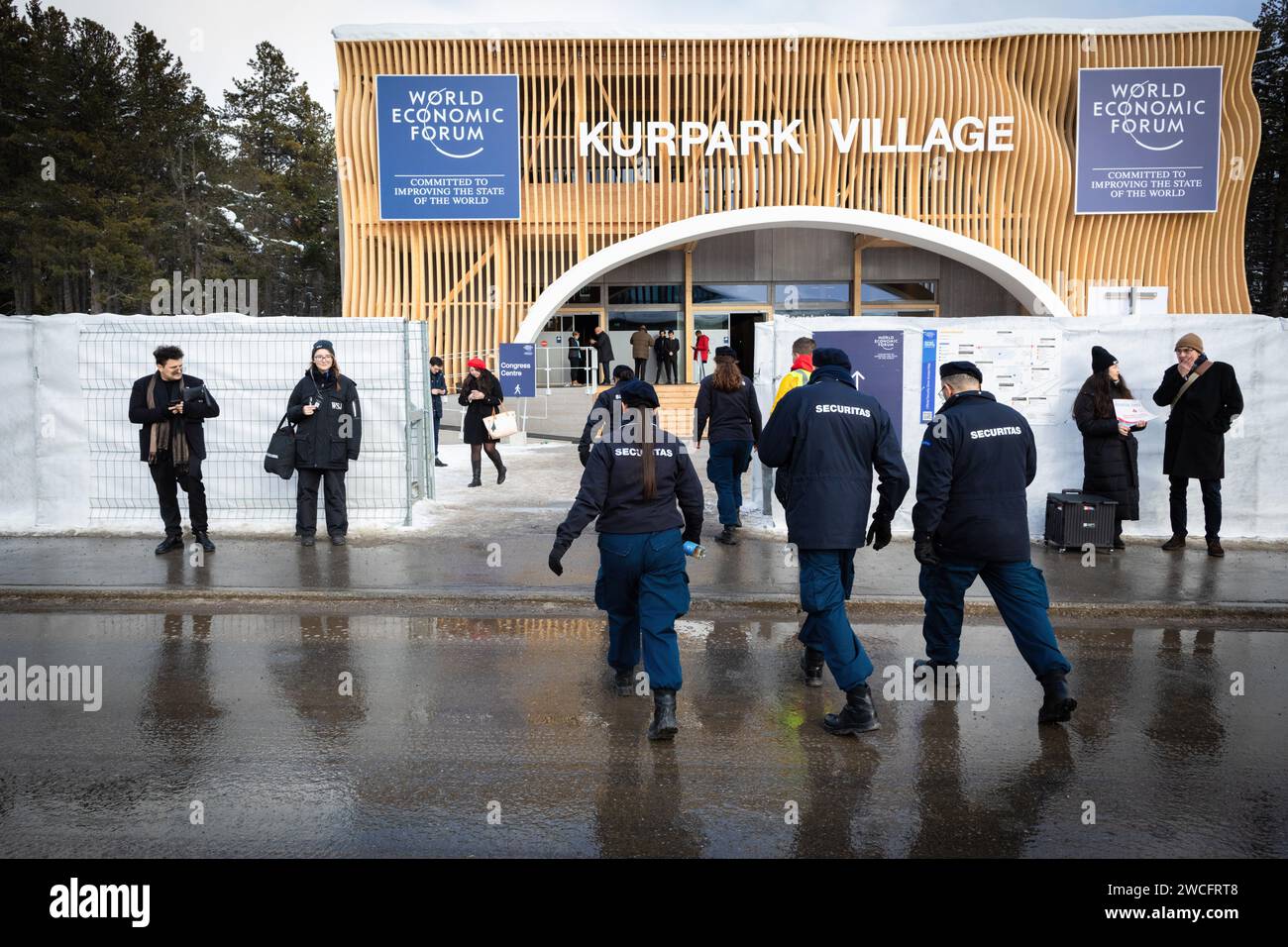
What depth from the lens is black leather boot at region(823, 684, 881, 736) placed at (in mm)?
5492

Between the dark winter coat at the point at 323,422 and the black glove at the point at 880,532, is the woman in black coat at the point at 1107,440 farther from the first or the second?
the dark winter coat at the point at 323,422

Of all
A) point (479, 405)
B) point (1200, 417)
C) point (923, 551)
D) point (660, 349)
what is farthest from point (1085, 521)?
point (660, 349)

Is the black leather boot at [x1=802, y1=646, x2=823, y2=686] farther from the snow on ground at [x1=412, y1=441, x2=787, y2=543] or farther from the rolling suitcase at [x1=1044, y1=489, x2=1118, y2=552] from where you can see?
the rolling suitcase at [x1=1044, y1=489, x2=1118, y2=552]

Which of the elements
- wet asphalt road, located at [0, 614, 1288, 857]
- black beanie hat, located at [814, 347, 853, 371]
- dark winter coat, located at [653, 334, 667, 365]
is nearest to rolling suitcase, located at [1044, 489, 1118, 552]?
wet asphalt road, located at [0, 614, 1288, 857]

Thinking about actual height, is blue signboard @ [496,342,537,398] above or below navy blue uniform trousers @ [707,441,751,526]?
above

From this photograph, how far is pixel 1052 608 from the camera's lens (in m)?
8.12

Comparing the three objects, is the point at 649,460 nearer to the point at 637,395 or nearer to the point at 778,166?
the point at 637,395

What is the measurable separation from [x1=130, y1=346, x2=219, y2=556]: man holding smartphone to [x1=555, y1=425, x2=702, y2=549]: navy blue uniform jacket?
543cm

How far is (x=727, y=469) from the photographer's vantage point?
10430mm
